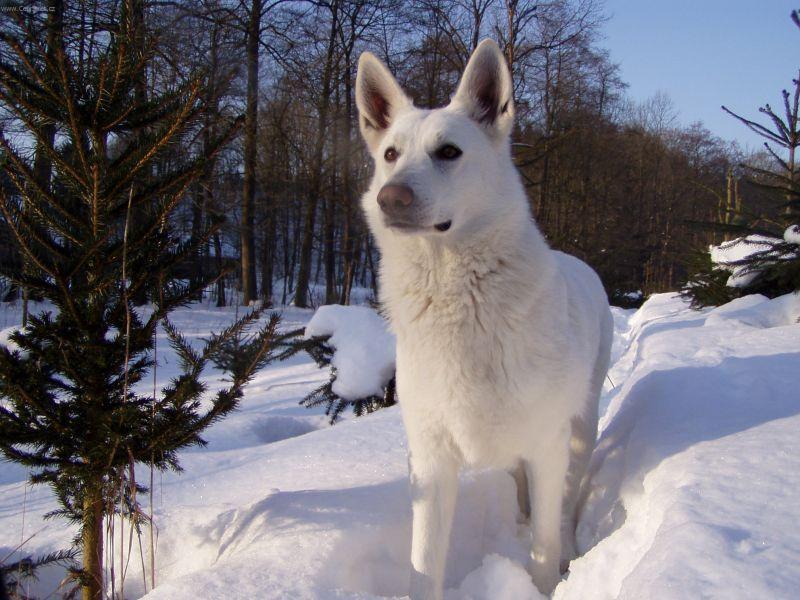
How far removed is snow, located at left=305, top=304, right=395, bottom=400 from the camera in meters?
5.69

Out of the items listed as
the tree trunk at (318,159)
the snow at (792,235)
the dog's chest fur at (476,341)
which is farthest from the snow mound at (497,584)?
the tree trunk at (318,159)

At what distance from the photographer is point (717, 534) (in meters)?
1.57

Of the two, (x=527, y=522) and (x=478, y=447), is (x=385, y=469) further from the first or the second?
(x=478, y=447)

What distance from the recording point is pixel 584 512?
294 centimetres

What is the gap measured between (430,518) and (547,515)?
1.68 ft

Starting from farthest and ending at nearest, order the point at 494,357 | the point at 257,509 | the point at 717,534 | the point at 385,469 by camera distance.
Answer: the point at 385,469 → the point at 257,509 → the point at 494,357 → the point at 717,534

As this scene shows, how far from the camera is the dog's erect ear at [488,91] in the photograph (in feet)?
8.31

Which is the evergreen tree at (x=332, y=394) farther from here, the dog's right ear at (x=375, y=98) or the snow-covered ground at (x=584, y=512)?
the dog's right ear at (x=375, y=98)

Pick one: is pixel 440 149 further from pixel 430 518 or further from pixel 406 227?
pixel 430 518

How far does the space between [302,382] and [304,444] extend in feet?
16.0

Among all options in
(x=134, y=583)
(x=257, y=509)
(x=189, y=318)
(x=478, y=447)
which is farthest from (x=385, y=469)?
(x=189, y=318)

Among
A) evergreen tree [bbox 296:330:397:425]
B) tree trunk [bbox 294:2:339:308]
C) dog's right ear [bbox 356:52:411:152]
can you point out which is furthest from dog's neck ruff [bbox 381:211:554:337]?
tree trunk [bbox 294:2:339:308]

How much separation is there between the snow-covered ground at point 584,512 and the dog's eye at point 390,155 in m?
1.65

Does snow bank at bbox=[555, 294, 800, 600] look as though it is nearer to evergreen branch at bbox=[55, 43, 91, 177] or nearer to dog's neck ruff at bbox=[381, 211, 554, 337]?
dog's neck ruff at bbox=[381, 211, 554, 337]
